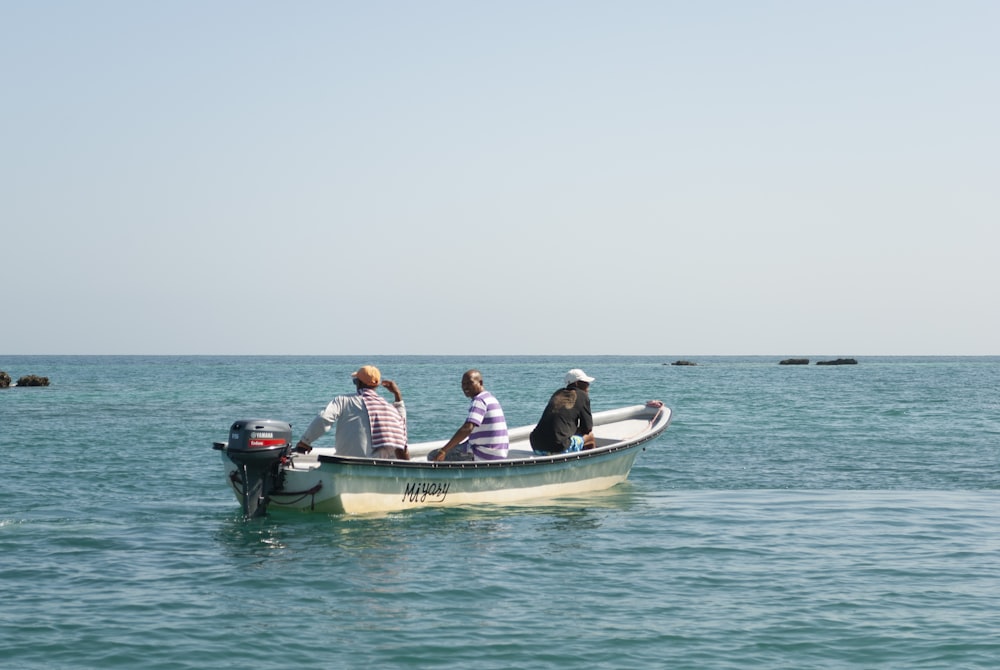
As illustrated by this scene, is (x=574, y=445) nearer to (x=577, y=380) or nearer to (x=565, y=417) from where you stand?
(x=565, y=417)

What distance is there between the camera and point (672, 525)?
532 inches

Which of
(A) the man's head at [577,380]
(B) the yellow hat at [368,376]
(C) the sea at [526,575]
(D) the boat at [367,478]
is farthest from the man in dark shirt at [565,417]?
(B) the yellow hat at [368,376]

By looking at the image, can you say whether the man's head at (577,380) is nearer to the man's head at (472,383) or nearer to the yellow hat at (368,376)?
the man's head at (472,383)

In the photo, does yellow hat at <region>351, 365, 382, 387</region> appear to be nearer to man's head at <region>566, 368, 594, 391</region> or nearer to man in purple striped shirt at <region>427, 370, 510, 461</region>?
man in purple striped shirt at <region>427, 370, 510, 461</region>

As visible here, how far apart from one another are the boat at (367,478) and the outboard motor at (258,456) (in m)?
0.01

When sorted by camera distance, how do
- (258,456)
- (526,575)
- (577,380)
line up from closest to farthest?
(526,575), (258,456), (577,380)

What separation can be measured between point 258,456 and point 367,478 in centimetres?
139

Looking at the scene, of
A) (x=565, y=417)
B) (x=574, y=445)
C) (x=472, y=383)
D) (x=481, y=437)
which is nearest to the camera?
(x=472, y=383)

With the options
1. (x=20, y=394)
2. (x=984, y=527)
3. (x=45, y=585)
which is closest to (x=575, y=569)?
(x=45, y=585)

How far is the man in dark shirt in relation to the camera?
15359 mm

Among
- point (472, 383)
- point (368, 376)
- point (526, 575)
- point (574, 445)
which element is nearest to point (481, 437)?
point (472, 383)

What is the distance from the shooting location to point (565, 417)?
1541 cm

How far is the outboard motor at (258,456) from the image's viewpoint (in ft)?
41.6

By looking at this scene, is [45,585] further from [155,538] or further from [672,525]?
[672,525]
